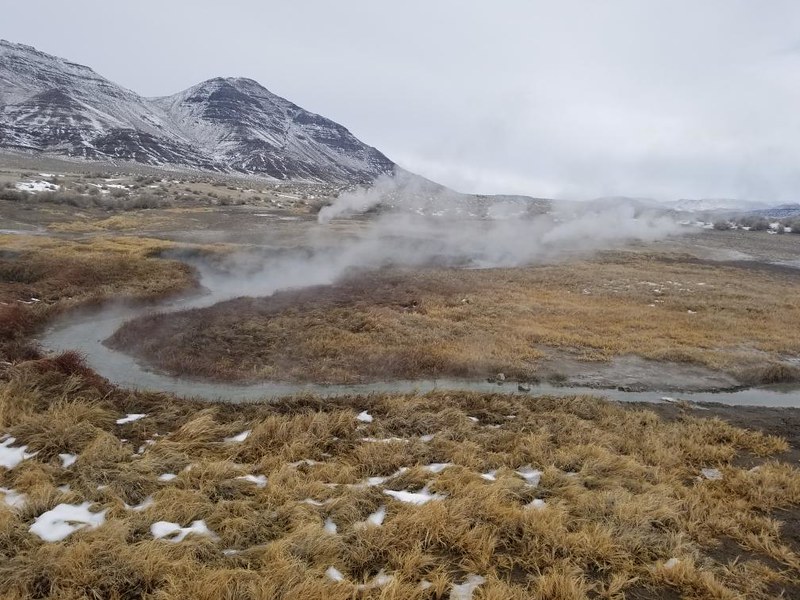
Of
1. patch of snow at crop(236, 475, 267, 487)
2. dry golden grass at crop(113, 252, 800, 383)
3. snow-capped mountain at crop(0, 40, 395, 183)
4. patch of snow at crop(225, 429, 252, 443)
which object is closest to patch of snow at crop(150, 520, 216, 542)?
patch of snow at crop(236, 475, 267, 487)

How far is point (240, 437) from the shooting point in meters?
10.2

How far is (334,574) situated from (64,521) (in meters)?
3.92

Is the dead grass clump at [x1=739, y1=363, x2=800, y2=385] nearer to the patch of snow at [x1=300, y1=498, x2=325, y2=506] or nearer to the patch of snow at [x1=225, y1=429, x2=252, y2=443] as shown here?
the patch of snow at [x1=300, y1=498, x2=325, y2=506]

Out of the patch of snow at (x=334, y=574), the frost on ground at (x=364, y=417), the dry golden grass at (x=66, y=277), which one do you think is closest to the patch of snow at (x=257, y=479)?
the patch of snow at (x=334, y=574)

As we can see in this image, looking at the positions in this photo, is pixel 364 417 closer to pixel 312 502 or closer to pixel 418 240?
pixel 312 502

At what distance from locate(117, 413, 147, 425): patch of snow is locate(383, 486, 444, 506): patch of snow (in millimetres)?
6307

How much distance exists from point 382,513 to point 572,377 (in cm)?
1096

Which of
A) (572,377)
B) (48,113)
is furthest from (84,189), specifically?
(48,113)

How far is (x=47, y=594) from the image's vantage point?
17.5 ft

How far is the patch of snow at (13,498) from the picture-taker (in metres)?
6.89

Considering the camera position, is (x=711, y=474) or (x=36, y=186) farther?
(x=36, y=186)

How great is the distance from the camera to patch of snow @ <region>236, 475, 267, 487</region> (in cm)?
817

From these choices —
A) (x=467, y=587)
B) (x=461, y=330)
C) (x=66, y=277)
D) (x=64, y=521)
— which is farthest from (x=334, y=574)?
(x=66, y=277)

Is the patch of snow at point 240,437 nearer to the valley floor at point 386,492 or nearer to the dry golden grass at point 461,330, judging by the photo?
the valley floor at point 386,492
